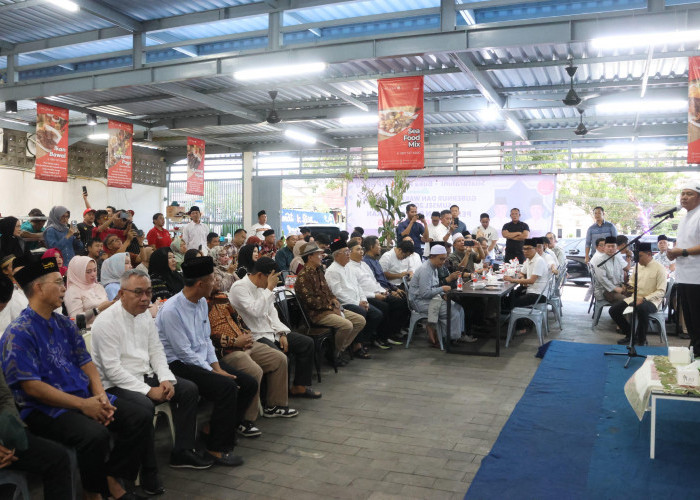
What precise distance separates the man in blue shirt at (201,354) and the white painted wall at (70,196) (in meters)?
12.4

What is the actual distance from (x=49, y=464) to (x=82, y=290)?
2.56 m

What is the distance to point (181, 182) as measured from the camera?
19844 millimetres

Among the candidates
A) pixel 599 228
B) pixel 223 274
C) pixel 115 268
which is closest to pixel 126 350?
pixel 115 268

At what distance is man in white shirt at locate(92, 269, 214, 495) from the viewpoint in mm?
3553

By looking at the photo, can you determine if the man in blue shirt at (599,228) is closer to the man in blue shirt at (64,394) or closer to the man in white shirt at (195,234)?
the man in white shirt at (195,234)

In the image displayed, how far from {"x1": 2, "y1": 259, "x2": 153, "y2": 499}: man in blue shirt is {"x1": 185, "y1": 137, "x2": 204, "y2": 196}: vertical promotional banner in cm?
1227

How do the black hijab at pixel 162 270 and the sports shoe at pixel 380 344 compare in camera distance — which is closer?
the black hijab at pixel 162 270

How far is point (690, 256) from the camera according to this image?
5266 mm

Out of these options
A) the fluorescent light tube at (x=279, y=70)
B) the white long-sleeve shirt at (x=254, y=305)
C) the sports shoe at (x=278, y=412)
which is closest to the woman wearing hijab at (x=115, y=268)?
the white long-sleeve shirt at (x=254, y=305)

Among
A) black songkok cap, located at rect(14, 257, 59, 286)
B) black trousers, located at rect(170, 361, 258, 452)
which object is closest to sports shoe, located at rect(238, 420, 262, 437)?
black trousers, located at rect(170, 361, 258, 452)

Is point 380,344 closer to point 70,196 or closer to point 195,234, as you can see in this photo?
point 195,234

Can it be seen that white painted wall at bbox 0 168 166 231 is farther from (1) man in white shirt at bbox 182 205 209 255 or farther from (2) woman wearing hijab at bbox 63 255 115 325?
(2) woman wearing hijab at bbox 63 255 115 325

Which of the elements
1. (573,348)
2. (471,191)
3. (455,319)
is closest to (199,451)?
(455,319)

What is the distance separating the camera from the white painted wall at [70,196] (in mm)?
14617
